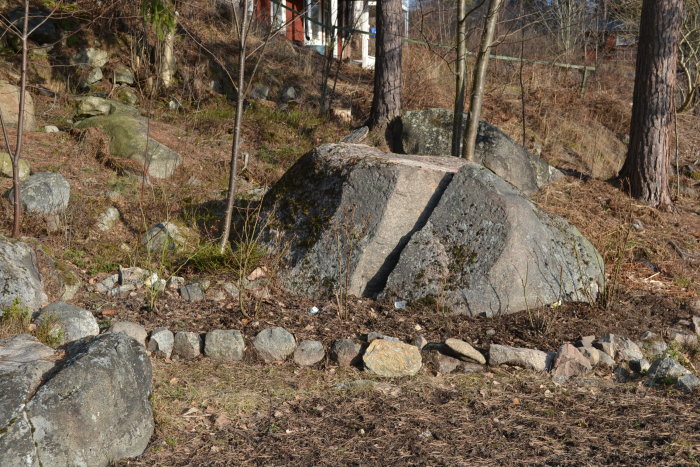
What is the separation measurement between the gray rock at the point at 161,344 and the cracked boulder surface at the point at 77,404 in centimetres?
99

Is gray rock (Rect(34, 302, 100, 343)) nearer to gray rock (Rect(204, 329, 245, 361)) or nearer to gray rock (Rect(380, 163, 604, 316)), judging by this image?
gray rock (Rect(204, 329, 245, 361))

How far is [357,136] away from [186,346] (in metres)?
5.97

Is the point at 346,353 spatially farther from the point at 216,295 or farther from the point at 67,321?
the point at 67,321

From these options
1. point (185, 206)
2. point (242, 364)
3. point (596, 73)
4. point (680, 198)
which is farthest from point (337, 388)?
point (596, 73)

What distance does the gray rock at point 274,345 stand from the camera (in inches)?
181

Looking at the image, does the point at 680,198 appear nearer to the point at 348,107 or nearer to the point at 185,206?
the point at 348,107

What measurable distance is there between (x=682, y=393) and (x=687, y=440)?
0.67m

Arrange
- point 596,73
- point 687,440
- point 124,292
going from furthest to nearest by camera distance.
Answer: point 596,73 < point 124,292 < point 687,440

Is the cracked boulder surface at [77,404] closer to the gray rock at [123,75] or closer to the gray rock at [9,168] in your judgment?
the gray rock at [9,168]

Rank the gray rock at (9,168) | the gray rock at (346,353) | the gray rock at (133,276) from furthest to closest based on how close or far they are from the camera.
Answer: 1. the gray rock at (9,168)
2. the gray rock at (133,276)
3. the gray rock at (346,353)

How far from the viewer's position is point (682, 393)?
413 centimetres

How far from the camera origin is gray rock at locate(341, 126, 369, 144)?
995 centimetres

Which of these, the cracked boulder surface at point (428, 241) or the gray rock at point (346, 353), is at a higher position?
the cracked boulder surface at point (428, 241)

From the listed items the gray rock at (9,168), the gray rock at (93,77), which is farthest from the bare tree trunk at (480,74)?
the gray rock at (93,77)
